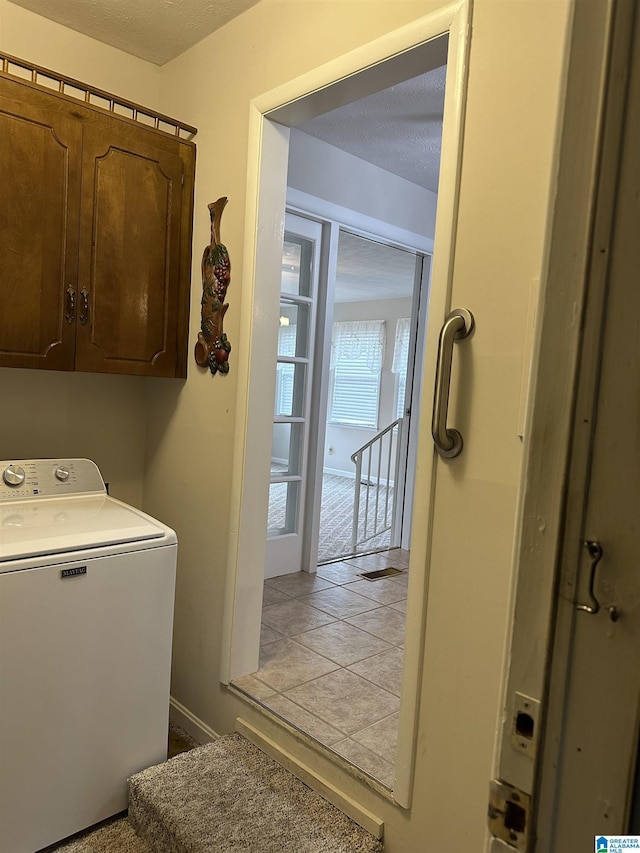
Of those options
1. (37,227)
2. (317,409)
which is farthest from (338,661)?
(37,227)

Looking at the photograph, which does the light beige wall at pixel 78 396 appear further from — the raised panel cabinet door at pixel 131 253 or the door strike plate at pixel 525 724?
the door strike plate at pixel 525 724

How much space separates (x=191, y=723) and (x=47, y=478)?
1.08 metres

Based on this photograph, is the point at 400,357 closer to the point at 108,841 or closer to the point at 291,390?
the point at 291,390

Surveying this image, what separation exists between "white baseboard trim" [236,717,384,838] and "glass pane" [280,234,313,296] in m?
2.29

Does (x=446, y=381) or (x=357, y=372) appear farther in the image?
(x=357, y=372)

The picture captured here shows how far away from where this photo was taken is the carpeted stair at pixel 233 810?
62.4 inches

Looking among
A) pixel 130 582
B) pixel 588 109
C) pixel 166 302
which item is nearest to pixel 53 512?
pixel 130 582

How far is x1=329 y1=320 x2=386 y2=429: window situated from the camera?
780 cm

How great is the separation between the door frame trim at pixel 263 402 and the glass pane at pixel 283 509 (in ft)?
4.29

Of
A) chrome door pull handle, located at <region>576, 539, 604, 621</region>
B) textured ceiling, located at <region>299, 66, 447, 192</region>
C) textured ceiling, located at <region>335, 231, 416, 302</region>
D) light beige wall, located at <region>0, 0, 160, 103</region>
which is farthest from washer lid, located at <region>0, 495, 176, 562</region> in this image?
textured ceiling, located at <region>335, 231, 416, 302</region>

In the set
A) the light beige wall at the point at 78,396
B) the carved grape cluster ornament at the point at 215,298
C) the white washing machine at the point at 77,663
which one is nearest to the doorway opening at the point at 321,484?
the carved grape cluster ornament at the point at 215,298

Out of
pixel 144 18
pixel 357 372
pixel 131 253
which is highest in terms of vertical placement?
pixel 144 18

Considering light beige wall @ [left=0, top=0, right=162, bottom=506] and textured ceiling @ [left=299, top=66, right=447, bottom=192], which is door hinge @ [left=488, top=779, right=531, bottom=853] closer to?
light beige wall @ [left=0, top=0, right=162, bottom=506]

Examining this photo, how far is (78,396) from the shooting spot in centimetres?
242
